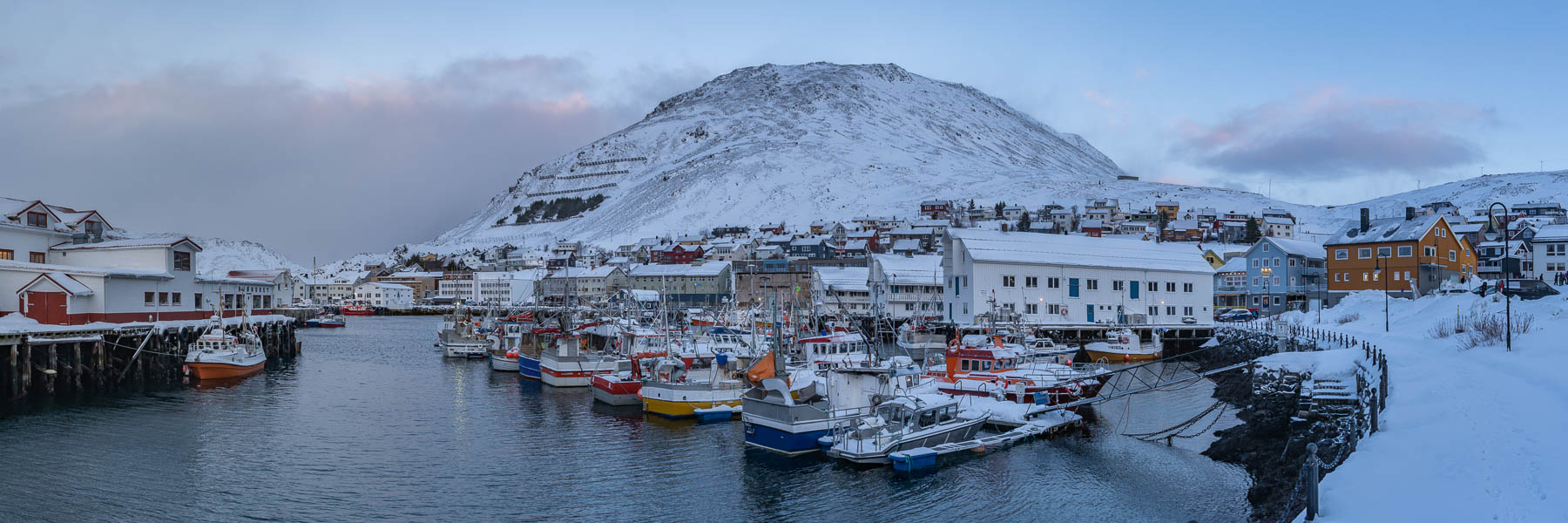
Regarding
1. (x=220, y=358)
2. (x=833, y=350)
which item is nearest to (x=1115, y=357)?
(x=833, y=350)

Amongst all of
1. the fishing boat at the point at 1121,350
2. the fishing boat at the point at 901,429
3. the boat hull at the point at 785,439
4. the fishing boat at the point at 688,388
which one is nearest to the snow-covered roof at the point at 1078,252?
the fishing boat at the point at 1121,350

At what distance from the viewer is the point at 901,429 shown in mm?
23734

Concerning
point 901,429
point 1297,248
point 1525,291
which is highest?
point 1297,248

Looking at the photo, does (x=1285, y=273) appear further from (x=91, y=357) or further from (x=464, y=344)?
(x=91, y=357)

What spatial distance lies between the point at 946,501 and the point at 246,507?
14383mm

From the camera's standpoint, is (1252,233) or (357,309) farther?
(357,309)

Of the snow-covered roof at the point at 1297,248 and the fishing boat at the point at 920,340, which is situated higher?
the snow-covered roof at the point at 1297,248

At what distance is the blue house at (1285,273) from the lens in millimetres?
71188

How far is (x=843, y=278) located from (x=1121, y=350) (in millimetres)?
38743

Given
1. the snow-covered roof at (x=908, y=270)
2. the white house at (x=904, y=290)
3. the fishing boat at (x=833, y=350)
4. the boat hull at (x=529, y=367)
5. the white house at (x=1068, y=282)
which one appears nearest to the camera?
the fishing boat at (x=833, y=350)

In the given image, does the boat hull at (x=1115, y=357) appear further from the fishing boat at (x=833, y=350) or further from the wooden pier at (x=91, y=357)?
the wooden pier at (x=91, y=357)

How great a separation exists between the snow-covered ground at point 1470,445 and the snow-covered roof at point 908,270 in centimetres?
5203

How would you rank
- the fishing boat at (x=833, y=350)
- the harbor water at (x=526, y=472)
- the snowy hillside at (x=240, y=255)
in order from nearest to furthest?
1. the harbor water at (x=526, y=472)
2. the fishing boat at (x=833, y=350)
3. the snowy hillside at (x=240, y=255)

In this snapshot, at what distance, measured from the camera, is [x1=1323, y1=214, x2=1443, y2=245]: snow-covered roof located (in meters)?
58.4
